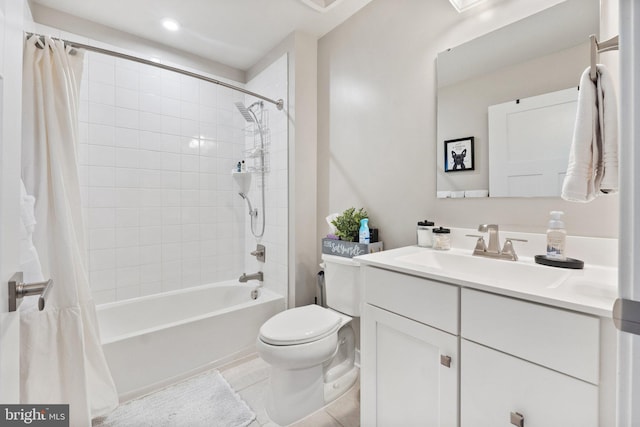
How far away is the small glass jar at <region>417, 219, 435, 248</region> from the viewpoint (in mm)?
1409

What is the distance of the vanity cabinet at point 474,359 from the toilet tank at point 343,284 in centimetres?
39

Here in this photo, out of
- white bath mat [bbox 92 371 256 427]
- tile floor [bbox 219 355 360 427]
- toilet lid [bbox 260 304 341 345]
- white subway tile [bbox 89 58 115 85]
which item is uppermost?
white subway tile [bbox 89 58 115 85]

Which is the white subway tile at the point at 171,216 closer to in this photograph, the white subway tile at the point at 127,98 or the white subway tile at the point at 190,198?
the white subway tile at the point at 190,198

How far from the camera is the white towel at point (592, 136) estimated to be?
0.76m

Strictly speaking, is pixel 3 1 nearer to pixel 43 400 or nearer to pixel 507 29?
pixel 43 400

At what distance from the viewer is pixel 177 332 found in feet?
5.55

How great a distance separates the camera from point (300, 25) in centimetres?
198

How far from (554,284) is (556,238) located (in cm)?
27

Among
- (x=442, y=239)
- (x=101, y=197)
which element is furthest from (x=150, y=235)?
(x=442, y=239)

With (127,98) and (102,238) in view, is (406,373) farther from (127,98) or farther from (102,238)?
(127,98)

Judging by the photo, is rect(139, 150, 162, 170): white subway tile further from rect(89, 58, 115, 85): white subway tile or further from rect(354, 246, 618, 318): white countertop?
rect(354, 246, 618, 318): white countertop

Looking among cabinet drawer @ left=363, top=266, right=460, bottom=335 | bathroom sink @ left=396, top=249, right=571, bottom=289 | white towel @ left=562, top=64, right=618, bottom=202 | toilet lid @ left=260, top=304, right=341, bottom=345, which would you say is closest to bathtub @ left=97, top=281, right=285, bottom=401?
toilet lid @ left=260, top=304, right=341, bottom=345

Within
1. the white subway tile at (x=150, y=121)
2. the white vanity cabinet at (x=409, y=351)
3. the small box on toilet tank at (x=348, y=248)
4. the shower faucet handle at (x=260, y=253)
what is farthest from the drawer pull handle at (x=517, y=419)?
the white subway tile at (x=150, y=121)

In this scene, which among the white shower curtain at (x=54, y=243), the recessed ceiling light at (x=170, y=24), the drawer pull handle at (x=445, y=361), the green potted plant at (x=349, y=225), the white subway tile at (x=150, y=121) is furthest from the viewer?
the white subway tile at (x=150, y=121)
